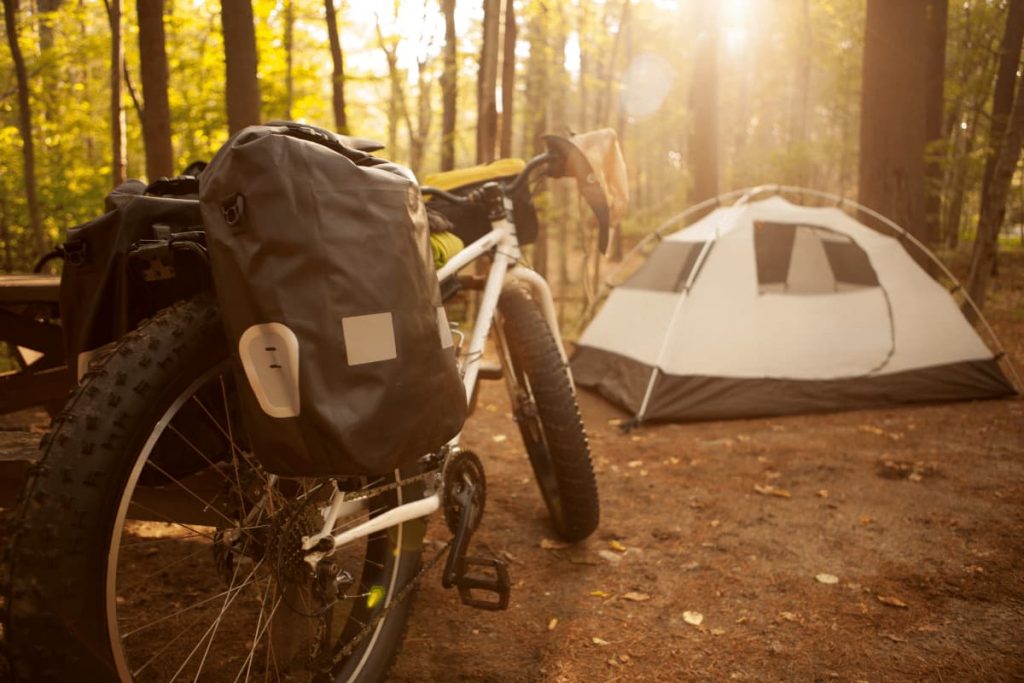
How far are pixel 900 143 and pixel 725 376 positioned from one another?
11.2 feet

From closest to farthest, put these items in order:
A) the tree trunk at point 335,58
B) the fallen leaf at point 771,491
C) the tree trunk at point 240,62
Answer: the fallen leaf at point 771,491
the tree trunk at point 240,62
the tree trunk at point 335,58

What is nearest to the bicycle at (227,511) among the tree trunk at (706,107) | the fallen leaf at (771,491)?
the fallen leaf at (771,491)

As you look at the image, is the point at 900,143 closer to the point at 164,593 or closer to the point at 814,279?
the point at 814,279

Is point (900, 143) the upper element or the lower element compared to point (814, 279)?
upper

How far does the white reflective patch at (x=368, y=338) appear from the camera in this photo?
55.6 inches

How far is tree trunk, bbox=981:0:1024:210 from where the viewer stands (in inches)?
305

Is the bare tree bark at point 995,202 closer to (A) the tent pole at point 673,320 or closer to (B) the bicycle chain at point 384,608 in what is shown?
(A) the tent pole at point 673,320

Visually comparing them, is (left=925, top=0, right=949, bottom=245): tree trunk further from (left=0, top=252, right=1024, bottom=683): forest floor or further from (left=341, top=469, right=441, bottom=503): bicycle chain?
(left=341, top=469, right=441, bottom=503): bicycle chain

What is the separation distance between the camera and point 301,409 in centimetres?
138

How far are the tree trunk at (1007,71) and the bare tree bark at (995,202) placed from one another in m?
1.16

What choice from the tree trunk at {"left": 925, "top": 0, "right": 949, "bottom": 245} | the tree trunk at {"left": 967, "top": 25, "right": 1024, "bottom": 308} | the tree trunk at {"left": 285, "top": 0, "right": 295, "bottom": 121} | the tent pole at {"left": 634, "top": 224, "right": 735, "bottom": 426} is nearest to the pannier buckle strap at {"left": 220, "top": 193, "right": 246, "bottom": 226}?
the tent pole at {"left": 634, "top": 224, "right": 735, "bottom": 426}

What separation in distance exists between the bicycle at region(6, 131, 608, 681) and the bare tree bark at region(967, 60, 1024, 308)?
533cm

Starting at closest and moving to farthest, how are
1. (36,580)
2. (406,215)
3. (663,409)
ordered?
1. (36,580)
2. (406,215)
3. (663,409)

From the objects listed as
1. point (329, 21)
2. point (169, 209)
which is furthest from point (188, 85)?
point (169, 209)
